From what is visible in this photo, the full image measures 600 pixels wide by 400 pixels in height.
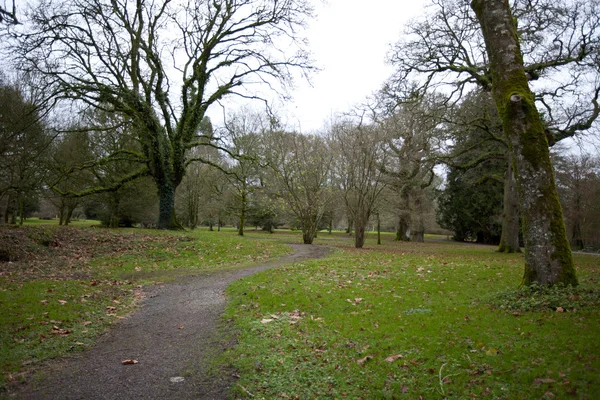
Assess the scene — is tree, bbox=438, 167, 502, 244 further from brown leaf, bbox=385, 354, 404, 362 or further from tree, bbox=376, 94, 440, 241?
brown leaf, bbox=385, 354, 404, 362

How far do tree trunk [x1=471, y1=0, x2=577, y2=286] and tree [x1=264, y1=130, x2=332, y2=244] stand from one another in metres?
15.6

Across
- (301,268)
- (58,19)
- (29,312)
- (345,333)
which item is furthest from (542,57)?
(58,19)

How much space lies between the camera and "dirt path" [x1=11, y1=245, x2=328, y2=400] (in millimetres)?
3893

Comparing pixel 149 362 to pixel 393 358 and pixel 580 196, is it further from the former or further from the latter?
pixel 580 196

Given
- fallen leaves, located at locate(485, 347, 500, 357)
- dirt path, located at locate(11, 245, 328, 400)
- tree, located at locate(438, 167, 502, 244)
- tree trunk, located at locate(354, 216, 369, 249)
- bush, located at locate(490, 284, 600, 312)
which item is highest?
tree, located at locate(438, 167, 502, 244)

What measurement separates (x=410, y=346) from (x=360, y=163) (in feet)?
52.2

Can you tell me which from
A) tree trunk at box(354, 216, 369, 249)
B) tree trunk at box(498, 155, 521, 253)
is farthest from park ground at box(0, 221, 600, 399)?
tree trunk at box(354, 216, 369, 249)

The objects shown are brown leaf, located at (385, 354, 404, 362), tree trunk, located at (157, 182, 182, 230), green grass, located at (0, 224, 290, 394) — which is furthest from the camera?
tree trunk, located at (157, 182, 182, 230)

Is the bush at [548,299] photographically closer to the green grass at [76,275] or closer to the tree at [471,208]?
the green grass at [76,275]

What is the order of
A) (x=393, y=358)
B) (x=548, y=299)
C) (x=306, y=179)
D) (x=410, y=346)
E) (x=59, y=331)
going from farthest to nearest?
(x=306, y=179)
(x=59, y=331)
(x=548, y=299)
(x=410, y=346)
(x=393, y=358)

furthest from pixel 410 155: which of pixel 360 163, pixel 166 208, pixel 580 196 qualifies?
pixel 580 196

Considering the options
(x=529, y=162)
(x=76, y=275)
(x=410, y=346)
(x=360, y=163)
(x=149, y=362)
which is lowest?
(x=149, y=362)

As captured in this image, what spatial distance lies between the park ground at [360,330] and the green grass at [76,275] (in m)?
0.04

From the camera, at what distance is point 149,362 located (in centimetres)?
473
